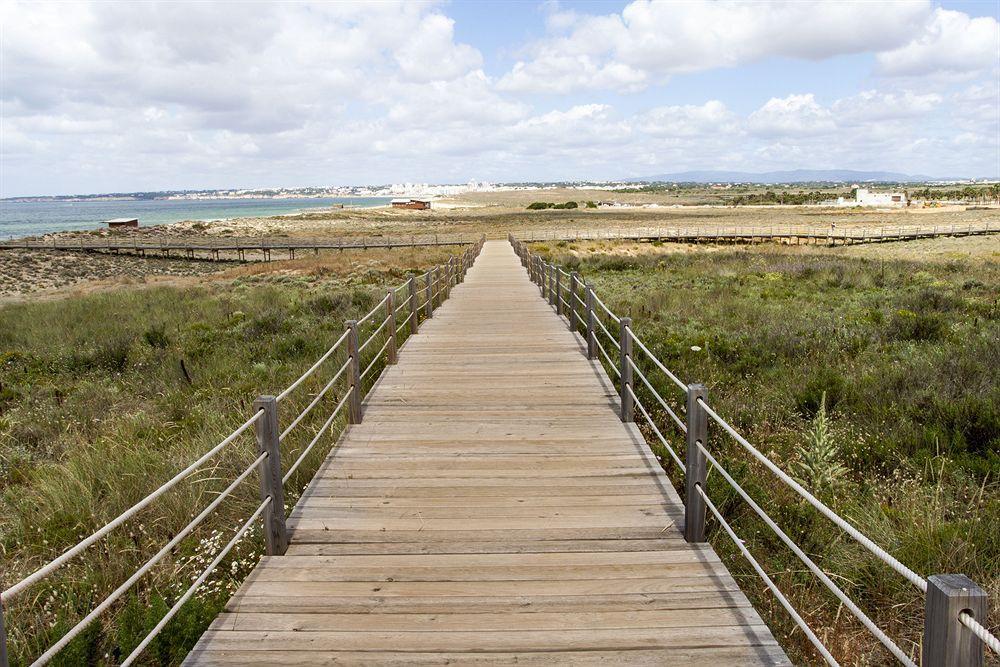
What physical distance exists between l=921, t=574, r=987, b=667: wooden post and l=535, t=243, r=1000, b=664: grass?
1568 millimetres

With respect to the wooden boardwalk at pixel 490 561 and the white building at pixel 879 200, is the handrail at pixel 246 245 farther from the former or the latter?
the white building at pixel 879 200

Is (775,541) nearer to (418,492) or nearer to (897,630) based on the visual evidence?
(897,630)

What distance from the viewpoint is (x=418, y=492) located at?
4938 mm

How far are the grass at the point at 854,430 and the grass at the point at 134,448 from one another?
3431 millimetres

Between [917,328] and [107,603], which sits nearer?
[107,603]

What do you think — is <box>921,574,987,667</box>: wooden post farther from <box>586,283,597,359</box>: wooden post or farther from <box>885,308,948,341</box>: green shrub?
<box>885,308,948,341</box>: green shrub

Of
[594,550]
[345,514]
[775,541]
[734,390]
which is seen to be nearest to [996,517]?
[775,541]

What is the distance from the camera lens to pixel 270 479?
407 centimetres

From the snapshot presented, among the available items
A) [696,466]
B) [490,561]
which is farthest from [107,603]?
[696,466]

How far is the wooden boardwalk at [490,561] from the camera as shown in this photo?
3.12 m

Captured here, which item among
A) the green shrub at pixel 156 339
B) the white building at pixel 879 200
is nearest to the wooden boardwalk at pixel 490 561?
the green shrub at pixel 156 339

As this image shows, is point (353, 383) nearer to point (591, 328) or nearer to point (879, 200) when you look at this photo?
point (591, 328)

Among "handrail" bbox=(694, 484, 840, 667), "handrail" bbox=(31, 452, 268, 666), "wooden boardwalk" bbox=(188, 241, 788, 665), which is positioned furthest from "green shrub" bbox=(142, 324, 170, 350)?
"handrail" bbox=(694, 484, 840, 667)

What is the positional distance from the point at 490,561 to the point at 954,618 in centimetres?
254
